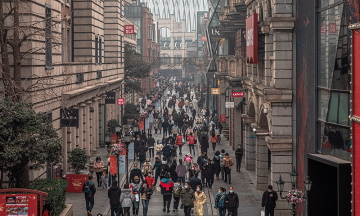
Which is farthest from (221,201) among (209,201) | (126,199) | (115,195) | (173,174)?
(173,174)

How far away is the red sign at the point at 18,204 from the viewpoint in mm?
16562

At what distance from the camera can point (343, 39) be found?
15602mm

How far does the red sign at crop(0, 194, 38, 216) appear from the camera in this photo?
1656 centimetres

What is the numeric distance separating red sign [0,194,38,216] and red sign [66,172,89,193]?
Answer: 30.8ft

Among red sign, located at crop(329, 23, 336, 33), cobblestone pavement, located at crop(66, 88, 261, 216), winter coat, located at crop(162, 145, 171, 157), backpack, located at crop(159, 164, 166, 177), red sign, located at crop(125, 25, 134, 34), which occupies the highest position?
red sign, located at crop(125, 25, 134, 34)

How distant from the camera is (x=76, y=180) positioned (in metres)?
26.5

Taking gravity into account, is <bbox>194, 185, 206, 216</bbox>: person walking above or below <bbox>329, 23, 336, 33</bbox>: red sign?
below

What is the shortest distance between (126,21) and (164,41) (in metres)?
107

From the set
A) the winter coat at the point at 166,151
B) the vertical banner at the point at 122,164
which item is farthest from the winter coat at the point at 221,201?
the winter coat at the point at 166,151

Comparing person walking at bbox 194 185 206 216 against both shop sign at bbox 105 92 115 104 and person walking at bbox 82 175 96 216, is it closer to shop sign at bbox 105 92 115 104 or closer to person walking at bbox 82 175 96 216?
person walking at bbox 82 175 96 216

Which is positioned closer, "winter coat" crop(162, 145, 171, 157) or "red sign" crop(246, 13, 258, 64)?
"red sign" crop(246, 13, 258, 64)

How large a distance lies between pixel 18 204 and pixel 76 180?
9828 millimetres

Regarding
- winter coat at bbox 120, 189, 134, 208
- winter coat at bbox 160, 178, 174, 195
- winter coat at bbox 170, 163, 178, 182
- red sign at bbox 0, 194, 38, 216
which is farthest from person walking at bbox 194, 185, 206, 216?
red sign at bbox 0, 194, 38, 216

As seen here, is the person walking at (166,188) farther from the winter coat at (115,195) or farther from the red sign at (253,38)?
the red sign at (253,38)
